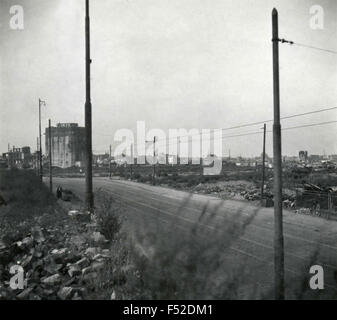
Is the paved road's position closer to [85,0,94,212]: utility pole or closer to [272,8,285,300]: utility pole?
[272,8,285,300]: utility pole

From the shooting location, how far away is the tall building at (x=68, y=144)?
374 ft

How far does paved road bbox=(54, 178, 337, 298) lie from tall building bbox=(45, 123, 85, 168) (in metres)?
96.3

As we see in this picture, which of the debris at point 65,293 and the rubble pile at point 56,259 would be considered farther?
the rubble pile at point 56,259

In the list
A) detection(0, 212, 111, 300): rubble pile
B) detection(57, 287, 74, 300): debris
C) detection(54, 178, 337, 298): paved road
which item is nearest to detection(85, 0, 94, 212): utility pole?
detection(0, 212, 111, 300): rubble pile

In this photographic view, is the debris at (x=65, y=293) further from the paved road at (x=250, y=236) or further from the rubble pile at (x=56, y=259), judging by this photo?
the paved road at (x=250, y=236)

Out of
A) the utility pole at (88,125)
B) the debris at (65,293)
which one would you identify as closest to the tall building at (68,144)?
the utility pole at (88,125)

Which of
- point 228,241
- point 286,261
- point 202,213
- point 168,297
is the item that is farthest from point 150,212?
point 168,297

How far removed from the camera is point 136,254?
8578 millimetres

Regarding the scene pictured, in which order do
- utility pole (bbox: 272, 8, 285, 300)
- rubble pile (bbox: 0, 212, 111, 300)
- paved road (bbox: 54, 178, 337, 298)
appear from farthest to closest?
paved road (bbox: 54, 178, 337, 298), rubble pile (bbox: 0, 212, 111, 300), utility pole (bbox: 272, 8, 285, 300)

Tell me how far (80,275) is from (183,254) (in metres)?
4.16

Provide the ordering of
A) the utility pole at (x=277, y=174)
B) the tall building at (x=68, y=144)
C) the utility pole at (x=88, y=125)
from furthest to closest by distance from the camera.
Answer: the tall building at (x=68, y=144), the utility pole at (x=88, y=125), the utility pole at (x=277, y=174)

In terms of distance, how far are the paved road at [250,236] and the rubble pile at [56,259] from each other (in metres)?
2.76

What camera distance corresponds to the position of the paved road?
907cm

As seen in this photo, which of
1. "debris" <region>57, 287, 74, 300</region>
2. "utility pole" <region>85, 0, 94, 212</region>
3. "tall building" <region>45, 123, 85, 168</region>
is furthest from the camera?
"tall building" <region>45, 123, 85, 168</region>
